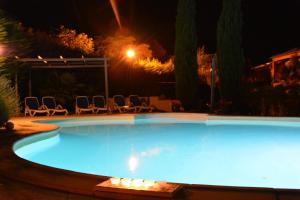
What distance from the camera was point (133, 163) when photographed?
6.56 metres

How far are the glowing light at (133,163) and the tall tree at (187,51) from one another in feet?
30.8

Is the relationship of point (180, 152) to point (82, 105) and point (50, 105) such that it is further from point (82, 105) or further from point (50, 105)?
point (50, 105)

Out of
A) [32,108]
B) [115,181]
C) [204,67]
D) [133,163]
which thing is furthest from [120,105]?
[115,181]

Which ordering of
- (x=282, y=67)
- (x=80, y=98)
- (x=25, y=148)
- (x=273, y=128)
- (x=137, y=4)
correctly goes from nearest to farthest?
(x=25, y=148) → (x=273, y=128) → (x=80, y=98) → (x=282, y=67) → (x=137, y=4)

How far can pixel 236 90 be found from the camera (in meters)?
15.0

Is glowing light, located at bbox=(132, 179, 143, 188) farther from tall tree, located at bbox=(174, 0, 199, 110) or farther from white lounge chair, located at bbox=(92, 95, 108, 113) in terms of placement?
tall tree, located at bbox=(174, 0, 199, 110)

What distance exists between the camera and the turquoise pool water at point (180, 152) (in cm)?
579

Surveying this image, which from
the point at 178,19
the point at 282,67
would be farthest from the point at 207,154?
the point at 282,67

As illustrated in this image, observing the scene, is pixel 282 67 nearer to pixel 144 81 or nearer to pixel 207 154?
pixel 144 81

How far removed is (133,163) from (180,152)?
4.47 feet

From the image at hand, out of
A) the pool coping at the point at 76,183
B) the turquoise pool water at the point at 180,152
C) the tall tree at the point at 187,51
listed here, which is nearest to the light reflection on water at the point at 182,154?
the turquoise pool water at the point at 180,152

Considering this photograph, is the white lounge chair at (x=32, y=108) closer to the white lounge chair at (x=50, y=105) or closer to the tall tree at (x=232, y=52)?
the white lounge chair at (x=50, y=105)

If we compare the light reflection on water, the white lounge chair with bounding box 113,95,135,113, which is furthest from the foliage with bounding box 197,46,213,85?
the light reflection on water

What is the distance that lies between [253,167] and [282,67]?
1540cm
